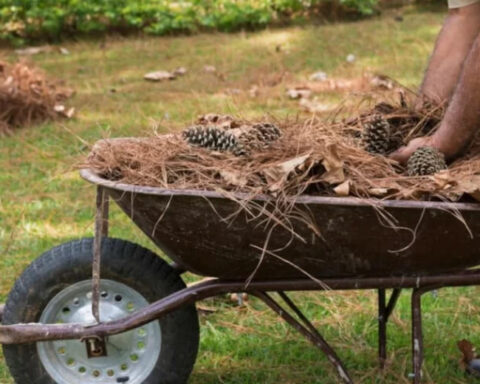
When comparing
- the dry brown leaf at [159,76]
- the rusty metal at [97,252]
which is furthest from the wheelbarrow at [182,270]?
the dry brown leaf at [159,76]

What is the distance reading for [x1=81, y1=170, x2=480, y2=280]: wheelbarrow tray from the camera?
7.98 ft

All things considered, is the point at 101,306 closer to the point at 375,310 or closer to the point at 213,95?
the point at 375,310

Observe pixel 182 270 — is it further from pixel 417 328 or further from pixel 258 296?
pixel 417 328

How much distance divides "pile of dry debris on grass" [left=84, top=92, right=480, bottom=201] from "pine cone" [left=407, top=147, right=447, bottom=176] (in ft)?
0.11

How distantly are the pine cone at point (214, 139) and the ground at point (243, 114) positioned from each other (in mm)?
322

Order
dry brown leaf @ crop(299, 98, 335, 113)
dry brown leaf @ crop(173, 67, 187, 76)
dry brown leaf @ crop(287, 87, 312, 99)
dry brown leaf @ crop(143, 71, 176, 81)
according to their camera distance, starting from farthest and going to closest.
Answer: dry brown leaf @ crop(173, 67, 187, 76) < dry brown leaf @ crop(143, 71, 176, 81) < dry brown leaf @ crop(287, 87, 312, 99) < dry brown leaf @ crop(299, 98, 335, 113)

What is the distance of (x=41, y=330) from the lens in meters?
2.68

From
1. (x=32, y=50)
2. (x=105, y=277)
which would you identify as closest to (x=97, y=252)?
(x=105, y=277)

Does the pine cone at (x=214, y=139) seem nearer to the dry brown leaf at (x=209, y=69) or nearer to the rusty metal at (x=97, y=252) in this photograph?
the rusty metal at (x=97, y=252)

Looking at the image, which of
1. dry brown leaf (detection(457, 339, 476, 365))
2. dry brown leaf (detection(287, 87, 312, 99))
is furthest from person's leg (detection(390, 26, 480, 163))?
dry brown leaf (detection(287, 87, 312, 99))

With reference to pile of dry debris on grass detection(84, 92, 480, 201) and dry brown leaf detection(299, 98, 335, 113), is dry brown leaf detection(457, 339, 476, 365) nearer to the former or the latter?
pile of dry debris on grass detection(84, 92, 480, 201)

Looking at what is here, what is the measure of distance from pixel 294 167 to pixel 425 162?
1.21ft

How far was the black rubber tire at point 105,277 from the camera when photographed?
276 centimetres

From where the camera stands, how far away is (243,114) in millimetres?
4641
